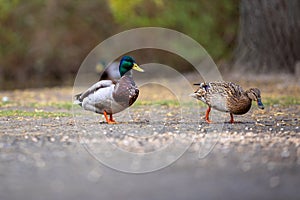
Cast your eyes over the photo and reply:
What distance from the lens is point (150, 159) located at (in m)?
6.66

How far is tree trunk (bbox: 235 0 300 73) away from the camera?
18.0 metres

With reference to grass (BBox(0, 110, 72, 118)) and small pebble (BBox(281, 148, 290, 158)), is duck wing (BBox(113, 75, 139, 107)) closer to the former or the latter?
grass (BBox(0, 110, 72, 118))

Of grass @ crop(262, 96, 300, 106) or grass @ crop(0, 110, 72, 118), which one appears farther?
grass @ crop(262, 96, 300, 106)

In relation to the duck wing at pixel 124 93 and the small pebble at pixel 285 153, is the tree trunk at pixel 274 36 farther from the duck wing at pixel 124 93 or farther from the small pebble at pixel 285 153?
the small pebble at pixel 285 153

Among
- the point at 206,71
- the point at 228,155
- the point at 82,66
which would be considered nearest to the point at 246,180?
the point at 228,155

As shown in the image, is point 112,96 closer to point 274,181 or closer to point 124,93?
point 124,93

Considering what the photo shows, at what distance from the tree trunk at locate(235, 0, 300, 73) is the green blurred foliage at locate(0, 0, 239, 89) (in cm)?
518

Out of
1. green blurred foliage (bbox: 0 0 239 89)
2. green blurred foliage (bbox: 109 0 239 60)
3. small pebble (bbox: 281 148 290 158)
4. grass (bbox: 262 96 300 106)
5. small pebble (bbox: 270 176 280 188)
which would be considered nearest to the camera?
small pebble (bbox: 270 176 280 188)

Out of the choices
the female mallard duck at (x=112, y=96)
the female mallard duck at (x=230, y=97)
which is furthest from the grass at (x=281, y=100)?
the female mallard duck at (x=112, y=96)

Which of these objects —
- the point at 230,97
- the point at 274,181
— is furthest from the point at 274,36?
the point at 274,181

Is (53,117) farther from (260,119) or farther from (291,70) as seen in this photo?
(291,70)

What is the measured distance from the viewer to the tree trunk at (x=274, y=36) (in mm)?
18031

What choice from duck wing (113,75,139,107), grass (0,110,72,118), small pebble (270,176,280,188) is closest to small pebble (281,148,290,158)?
small pebble (270,176,280,188)

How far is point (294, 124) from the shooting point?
31.0 ft
